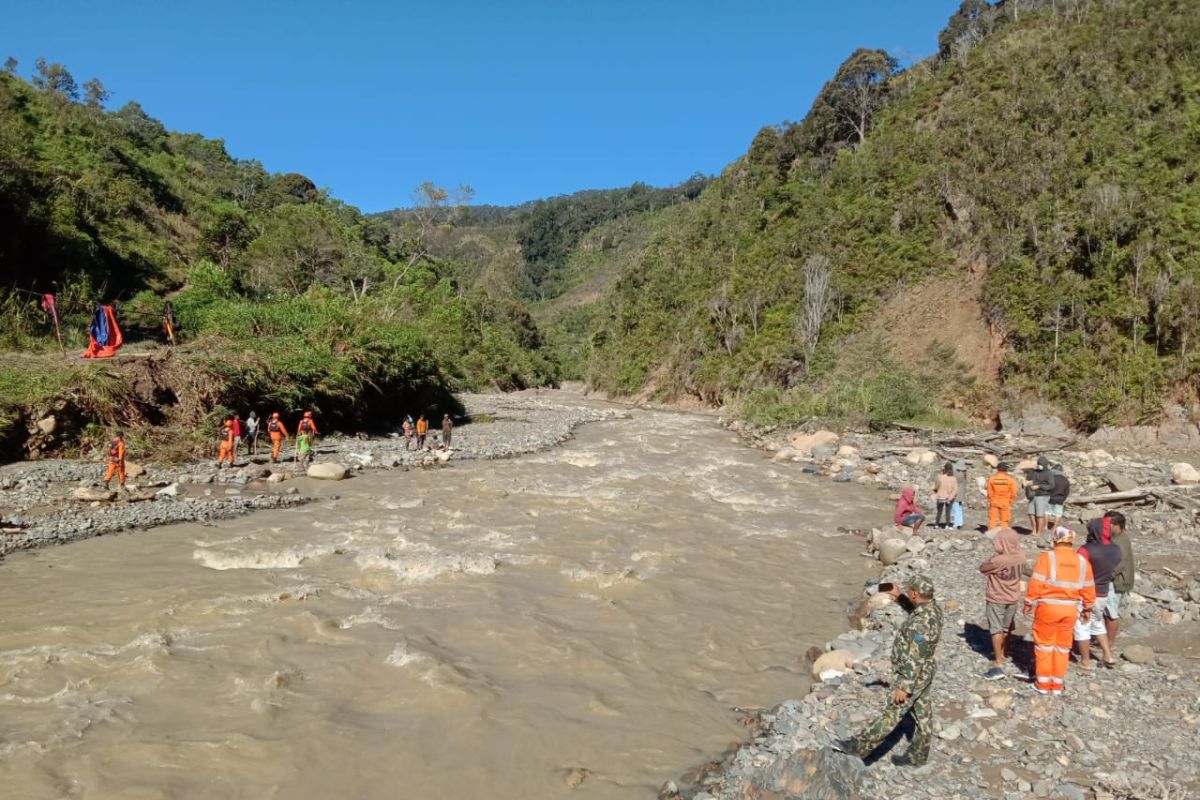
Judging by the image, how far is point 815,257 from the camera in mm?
42781

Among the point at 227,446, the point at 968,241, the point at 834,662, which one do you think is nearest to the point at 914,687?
the point at 834,662

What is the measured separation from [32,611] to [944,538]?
13.5 meters

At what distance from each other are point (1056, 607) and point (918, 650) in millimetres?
1812

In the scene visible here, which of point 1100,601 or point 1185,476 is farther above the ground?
point 1100,601

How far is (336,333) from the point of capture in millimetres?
24609

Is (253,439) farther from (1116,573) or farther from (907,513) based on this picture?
(1116,573)

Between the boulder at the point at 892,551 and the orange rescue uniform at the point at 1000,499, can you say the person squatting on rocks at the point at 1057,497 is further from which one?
the boulder at the point at 892,551

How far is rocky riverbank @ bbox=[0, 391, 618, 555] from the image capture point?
445 inches

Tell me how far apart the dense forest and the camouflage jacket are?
1830 cm

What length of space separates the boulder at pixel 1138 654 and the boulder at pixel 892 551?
14.3ft

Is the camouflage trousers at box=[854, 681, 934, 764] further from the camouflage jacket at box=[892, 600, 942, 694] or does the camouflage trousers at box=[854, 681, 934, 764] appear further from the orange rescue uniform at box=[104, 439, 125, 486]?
the orange rescue uniform at box=[104, 439, 125, 486]

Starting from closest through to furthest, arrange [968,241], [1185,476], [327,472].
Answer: [1185,476]
[327,472]
[968,241]

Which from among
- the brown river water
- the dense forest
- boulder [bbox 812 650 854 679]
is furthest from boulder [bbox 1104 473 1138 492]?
boulder [bbox 812 650 854 679]

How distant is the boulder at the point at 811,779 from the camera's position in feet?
15.3
